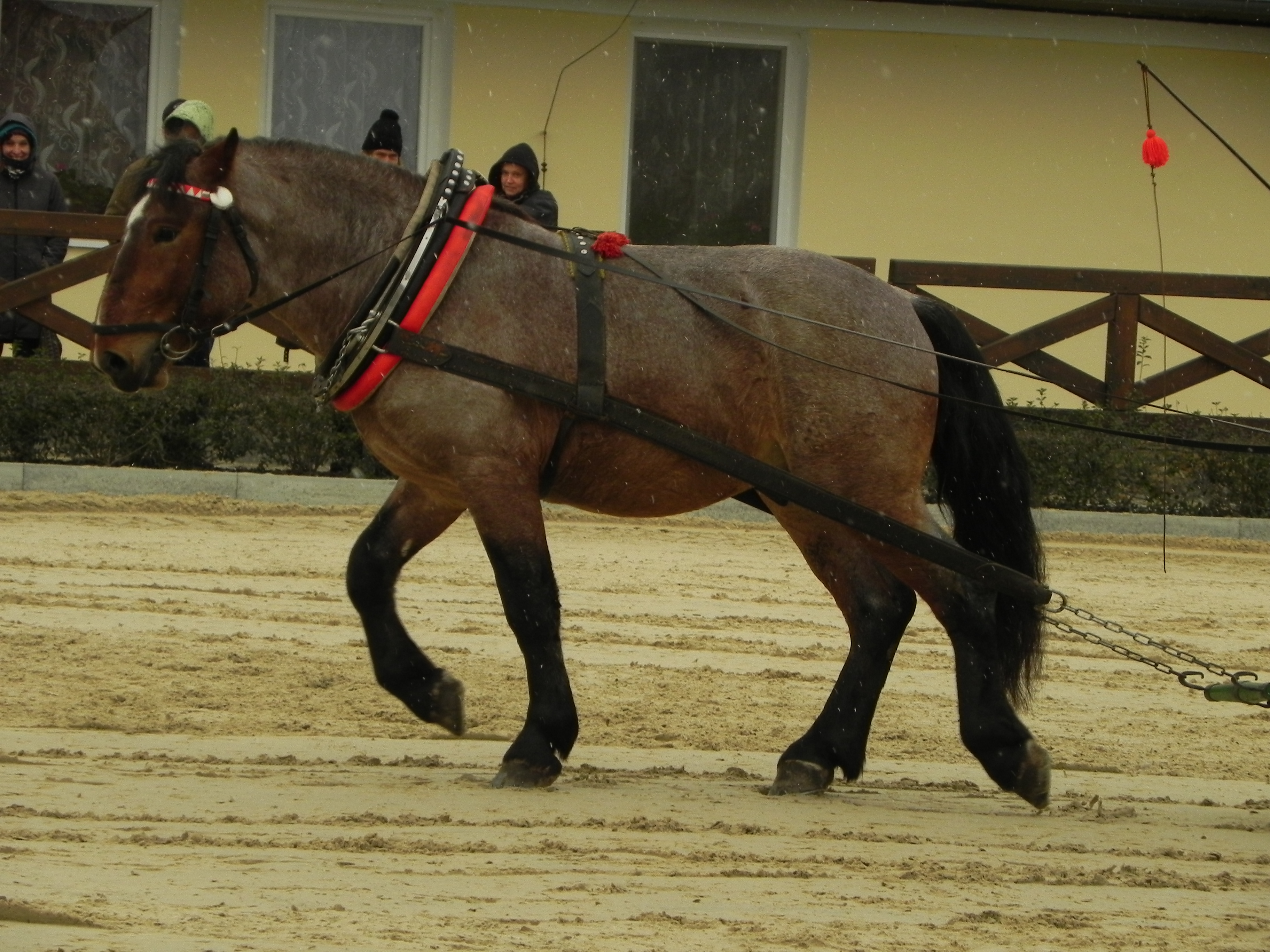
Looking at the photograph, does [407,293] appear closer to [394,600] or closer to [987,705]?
[394,600]

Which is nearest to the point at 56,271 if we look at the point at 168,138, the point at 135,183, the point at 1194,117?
the point at 168,138

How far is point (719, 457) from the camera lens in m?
5.65

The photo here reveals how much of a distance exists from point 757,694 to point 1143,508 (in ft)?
18.4

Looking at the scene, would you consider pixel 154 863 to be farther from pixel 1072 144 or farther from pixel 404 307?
pixel 1072 144

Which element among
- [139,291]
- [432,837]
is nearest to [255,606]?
[139,291]

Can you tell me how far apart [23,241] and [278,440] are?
7.70 ft

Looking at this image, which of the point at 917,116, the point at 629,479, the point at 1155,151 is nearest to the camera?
the point at 629,479

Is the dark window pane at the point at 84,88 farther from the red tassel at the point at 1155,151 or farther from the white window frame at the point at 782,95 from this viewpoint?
the red tassel at the point at 1155,151

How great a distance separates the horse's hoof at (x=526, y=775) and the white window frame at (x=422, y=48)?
9195 millimetres

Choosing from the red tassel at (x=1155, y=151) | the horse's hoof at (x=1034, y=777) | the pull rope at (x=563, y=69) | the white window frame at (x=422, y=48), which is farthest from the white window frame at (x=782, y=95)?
the horse's hoof at (x=1034, y=777)

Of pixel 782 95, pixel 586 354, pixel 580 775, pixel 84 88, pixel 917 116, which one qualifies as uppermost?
pixel 782 95

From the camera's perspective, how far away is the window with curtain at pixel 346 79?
14.3 m

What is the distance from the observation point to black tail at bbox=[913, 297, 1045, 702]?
20.0 feet

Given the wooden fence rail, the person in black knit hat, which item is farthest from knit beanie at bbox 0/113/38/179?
the wooden fence rail
